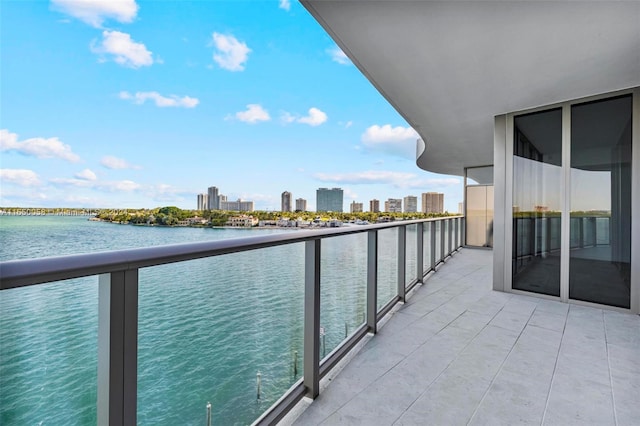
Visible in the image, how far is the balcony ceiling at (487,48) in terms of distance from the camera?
2443 millimetres

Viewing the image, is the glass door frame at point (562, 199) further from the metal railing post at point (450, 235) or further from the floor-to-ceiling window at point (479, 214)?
the floor-to-ceiling window at point (479, 214)

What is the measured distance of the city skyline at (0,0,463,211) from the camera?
49.8 feet

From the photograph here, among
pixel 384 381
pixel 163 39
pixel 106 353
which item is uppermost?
pixel 163 39

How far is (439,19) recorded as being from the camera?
101 inches

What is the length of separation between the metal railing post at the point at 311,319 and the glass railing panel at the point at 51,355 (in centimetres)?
118

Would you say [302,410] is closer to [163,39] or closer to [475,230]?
[475,230]

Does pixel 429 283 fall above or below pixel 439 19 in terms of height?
below

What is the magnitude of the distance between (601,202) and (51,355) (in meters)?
5.36

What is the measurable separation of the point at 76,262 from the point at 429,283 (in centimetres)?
484

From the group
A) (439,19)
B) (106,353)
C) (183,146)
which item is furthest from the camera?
(183,146)

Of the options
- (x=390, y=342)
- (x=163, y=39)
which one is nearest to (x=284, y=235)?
(x=390, y=342)

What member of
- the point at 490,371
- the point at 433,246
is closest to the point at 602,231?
the point at 433,246

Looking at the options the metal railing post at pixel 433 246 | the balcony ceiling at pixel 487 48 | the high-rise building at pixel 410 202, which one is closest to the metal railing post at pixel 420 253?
the metal railing post at pixel 433 246

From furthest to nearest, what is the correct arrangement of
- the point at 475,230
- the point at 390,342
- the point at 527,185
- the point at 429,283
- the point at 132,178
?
1. the point at 132,178
2. the point at 475,230
3. the point at 429,283
4. the point at 527,185
5. the point at 390,342
